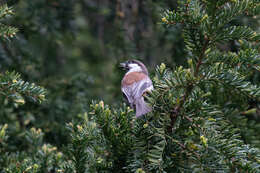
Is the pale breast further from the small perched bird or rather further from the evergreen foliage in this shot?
the evergreen foliage

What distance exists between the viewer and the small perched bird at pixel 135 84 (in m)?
3.19

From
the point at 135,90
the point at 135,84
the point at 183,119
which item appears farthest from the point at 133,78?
the point at 183,119

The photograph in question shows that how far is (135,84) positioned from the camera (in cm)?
362

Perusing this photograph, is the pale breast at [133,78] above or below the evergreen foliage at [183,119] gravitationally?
above

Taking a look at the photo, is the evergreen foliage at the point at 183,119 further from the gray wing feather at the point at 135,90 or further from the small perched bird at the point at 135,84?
the gray wing feather at the point at 135,90

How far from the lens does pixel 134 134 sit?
2.15m

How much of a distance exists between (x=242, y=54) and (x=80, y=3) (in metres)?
3.99

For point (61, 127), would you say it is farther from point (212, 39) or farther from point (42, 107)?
point (212, 39)

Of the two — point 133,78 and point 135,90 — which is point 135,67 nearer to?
point 133,78

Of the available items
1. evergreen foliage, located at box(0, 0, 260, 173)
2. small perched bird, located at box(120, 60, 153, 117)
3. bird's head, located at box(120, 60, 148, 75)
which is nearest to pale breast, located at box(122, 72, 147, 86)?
small perched bird, located at box(120, 60, 153, 117)

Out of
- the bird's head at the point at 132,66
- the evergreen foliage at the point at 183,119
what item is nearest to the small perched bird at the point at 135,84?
the bird's head at the point at 132,66

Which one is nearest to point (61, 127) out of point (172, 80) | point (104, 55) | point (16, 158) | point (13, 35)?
point (16, 158)

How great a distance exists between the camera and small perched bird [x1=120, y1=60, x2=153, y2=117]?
125 inches

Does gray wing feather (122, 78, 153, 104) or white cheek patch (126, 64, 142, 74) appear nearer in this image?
gray wing feather (122, 78, 153, 104)
